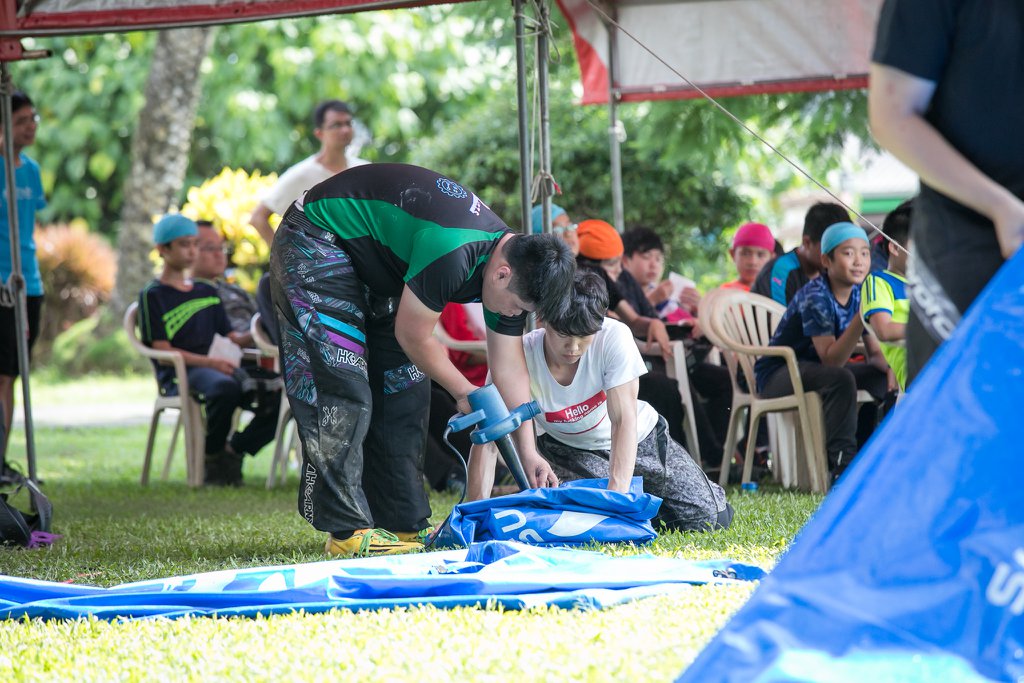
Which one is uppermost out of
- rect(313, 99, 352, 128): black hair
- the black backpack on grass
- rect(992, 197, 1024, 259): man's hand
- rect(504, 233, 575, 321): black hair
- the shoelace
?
rect(313, 99, 352, 128): black hair

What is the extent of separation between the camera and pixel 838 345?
19.7 ft

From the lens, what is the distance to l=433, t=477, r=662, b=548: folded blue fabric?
4.26 metres

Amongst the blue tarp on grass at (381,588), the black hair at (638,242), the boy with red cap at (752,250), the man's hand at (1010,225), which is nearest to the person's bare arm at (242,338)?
the black hair at (638,242)

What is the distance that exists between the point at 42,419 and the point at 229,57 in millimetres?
11731

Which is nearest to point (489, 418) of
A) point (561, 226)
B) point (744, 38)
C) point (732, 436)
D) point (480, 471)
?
point (480, 471)

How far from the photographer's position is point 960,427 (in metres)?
2.22

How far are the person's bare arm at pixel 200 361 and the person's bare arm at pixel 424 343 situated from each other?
3.61 meters

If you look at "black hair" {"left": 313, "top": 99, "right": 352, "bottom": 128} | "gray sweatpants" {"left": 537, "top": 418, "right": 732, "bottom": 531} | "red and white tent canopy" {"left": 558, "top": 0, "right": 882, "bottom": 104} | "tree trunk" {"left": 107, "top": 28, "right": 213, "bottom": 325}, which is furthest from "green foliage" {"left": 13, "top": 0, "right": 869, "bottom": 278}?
"gray sweatpants" {"left": 537, "top": 418, "right": 732, "bottom": 531}

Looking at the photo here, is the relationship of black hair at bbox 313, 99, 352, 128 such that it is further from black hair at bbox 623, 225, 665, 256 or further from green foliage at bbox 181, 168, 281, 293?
green foliage at bbox 181, 168, 281, 293

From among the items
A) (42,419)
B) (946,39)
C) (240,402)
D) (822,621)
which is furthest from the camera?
(42,419)

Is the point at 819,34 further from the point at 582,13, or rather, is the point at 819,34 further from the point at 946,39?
the point at 946,39

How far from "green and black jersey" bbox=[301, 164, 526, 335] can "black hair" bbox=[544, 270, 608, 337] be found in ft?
0.47

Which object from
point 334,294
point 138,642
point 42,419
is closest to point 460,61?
point 42,419

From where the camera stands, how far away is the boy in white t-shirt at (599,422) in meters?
4.45
